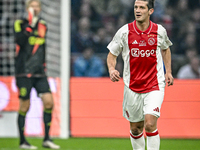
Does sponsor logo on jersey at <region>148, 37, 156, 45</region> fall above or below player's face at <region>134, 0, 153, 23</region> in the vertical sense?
below

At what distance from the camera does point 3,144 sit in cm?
697

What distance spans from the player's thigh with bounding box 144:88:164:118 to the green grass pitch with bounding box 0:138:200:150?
6.55 feet

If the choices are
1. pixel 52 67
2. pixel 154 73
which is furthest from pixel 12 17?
pixel 154 73

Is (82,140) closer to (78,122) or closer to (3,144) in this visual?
(78,122)

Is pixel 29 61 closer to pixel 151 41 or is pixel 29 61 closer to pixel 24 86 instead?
pixel 24 86

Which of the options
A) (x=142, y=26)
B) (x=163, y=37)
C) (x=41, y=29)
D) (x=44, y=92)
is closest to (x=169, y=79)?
(x=163, y=37)

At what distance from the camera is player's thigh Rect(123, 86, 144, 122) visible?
471 cm

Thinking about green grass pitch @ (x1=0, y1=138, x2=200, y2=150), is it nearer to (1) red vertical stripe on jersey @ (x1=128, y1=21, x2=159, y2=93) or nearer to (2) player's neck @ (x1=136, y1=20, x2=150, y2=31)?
(1) red vertical stripe on jersey @ (x1=128, y1=21, x2=159, y2=93)

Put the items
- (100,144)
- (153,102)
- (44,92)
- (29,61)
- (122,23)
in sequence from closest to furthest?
(153,102)
(44,92)
(29,61)
(100,144)
(122,23)

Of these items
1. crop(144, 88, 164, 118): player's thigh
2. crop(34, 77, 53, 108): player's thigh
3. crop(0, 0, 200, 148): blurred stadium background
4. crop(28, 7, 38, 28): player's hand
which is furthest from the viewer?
crop(0, 0, 200, 148): blurred stadium background

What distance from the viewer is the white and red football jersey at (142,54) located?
4609 mm

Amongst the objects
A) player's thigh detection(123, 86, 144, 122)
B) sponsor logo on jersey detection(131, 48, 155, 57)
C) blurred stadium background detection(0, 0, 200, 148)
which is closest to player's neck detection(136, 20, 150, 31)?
sponsor logo on jersey detection(131, 48, 155, 57)

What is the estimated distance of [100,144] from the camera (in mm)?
6930

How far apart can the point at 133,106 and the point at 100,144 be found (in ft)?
7.75
